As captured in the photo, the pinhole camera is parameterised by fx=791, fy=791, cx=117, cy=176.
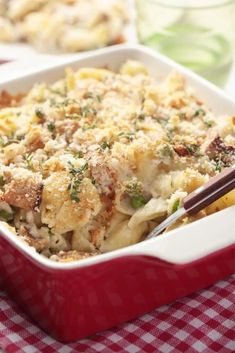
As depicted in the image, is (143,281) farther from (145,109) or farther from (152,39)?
(152,39)

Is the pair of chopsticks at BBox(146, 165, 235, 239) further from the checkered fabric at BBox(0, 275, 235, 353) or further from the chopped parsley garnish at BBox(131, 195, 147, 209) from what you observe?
the checkered fabric at BBox(0, 275, 235, 353)

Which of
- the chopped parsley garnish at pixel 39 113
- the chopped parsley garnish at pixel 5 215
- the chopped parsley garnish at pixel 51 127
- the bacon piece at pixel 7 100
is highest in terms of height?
the bacon piece at pixel 7 100

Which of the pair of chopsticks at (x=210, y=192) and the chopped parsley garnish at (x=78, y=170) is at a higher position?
the chopped parsley garnish at (x=78, y=170)

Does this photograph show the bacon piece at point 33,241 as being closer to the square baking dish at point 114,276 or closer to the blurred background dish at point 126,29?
the square baking dish at point 114,276

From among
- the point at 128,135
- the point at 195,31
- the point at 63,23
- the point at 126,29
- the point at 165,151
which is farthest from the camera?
the point at 126,29

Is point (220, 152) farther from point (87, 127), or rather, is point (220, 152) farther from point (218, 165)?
point (87, 127)

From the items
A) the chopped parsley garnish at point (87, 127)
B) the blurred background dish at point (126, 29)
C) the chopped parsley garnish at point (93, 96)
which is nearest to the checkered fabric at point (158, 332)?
the chopped parsley garnish at point (87, 127)

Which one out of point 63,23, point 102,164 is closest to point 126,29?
point 63,23
